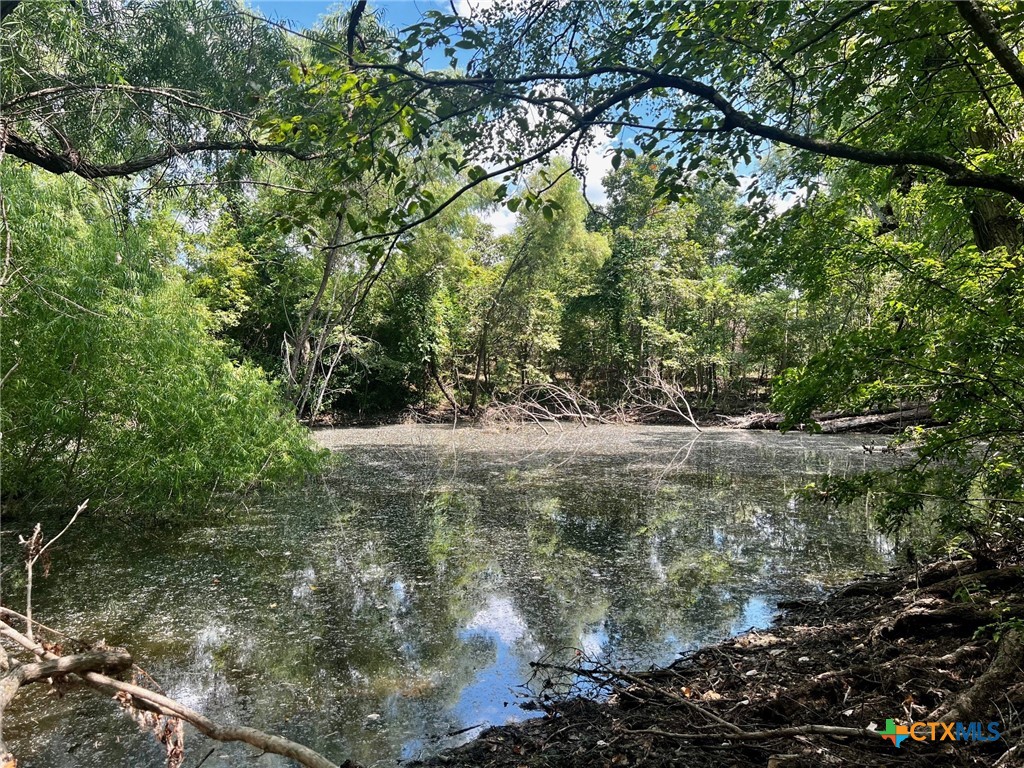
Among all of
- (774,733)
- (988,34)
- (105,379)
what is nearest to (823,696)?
(774,733)

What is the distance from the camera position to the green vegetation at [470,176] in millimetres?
1865

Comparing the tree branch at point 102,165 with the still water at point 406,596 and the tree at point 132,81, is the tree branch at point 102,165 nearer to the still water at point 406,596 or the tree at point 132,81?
the tree at point 132,81

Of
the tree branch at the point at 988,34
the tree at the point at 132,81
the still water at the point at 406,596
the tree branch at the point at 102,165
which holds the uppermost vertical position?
the tree at the point at 132,81

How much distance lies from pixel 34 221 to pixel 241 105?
181 centimetres

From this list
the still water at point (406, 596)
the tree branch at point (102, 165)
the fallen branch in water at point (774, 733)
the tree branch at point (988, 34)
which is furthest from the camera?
the tree branch at point (102, 165)

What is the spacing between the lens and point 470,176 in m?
1.85

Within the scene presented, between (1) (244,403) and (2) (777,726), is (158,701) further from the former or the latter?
(1) (244,403)

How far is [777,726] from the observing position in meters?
2.09

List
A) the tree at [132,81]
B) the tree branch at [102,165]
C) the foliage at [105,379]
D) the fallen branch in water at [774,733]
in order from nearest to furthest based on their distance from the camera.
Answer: the fallen branch in water at [774,733] → the tree at [132,81] → the tree branch at [102,165] → the foliage at [105,379]

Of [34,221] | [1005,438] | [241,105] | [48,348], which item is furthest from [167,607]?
[1005,438]

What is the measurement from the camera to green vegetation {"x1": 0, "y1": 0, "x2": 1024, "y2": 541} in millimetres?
1865

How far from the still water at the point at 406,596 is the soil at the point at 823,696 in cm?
34

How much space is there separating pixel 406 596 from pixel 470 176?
332 centimetres

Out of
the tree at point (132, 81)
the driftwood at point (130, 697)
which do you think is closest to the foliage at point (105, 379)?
the tree at point (132, 81)
